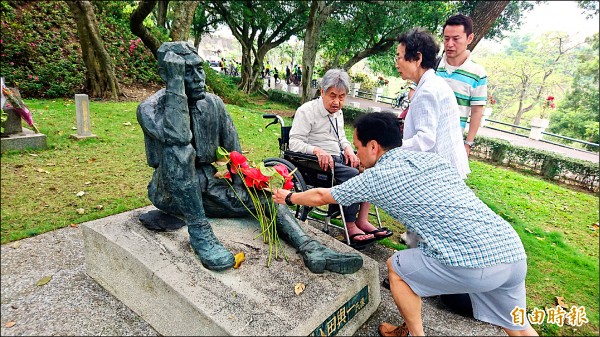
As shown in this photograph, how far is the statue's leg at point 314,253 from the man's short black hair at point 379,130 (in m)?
0.75

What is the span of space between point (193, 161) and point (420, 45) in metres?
1.74

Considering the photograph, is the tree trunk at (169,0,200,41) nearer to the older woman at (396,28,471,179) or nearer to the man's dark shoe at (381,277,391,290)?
the older woman at (396,28,471,179)

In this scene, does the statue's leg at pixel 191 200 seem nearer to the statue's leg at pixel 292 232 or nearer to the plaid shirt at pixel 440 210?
the statue's leg at pixel 292 232

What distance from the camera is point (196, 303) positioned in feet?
5.99

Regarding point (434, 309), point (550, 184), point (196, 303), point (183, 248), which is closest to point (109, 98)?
point (183, 248)

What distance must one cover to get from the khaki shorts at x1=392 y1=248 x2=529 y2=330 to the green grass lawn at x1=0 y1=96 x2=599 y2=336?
32.7 inches

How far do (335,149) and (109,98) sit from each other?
19.0 ft

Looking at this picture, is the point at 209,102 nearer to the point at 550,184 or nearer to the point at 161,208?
the point at 161,208

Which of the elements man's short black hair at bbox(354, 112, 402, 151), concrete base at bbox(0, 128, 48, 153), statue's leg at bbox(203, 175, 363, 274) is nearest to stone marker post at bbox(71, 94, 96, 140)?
concrete base at bbox(0, 128, 48, 153)

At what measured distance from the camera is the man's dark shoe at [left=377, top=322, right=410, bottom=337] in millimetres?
2221

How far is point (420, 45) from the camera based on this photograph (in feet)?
8.22

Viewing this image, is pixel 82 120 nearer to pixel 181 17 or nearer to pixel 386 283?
pixel 386 283

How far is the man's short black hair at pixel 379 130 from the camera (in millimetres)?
2047

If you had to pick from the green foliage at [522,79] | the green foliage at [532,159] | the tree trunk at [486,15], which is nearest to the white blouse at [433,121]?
the tree trunk at [486,15]
